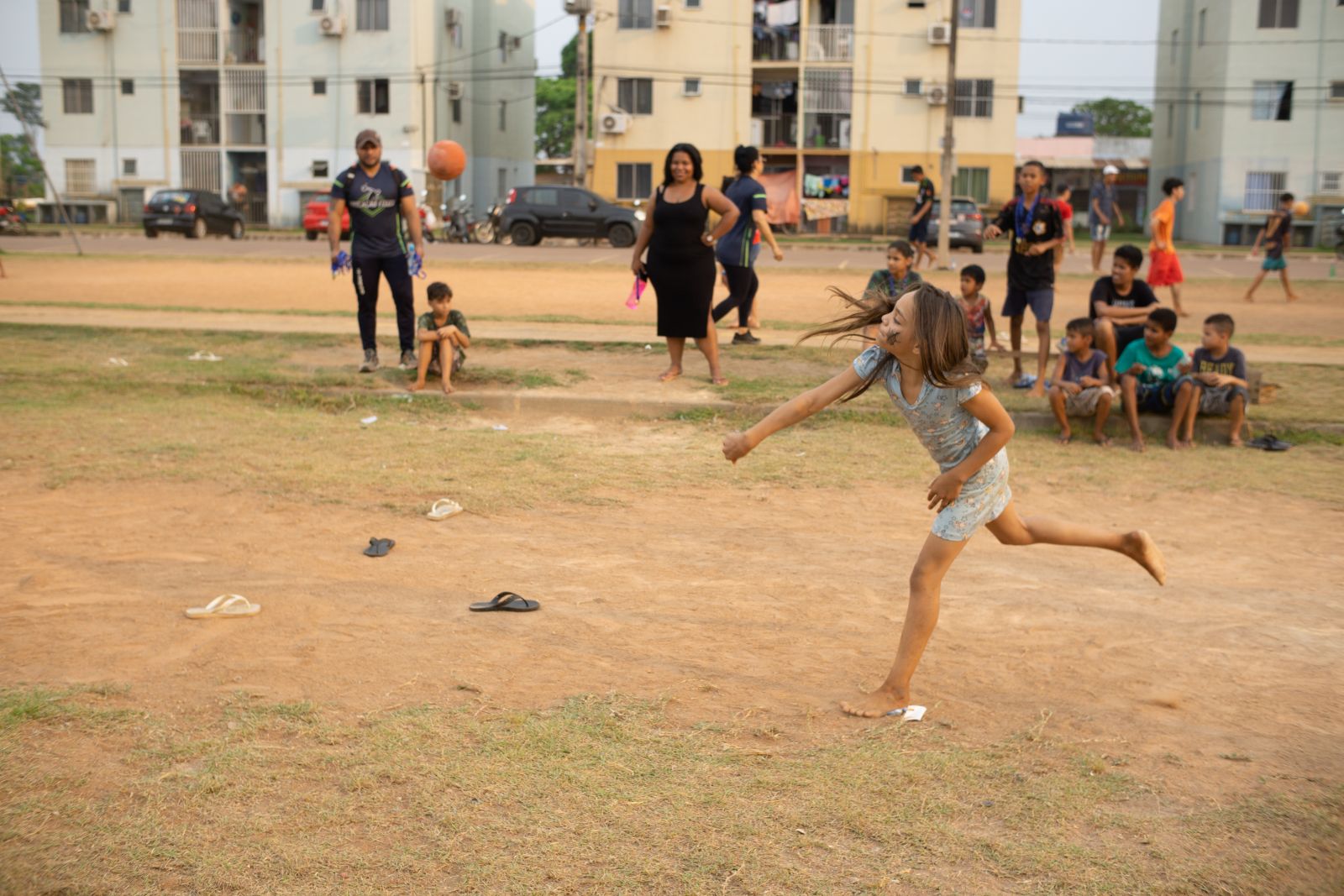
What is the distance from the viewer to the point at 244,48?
51.8 meters

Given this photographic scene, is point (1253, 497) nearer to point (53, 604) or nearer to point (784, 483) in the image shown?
point (784, 483)

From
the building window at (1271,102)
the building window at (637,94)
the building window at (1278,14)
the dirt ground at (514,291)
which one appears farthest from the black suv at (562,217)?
the building window at (1278,14)

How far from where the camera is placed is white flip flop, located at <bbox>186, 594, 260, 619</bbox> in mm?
5391

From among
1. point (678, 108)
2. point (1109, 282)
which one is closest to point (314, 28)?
point (678, 108)

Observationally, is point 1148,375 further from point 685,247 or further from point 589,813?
point 589,813

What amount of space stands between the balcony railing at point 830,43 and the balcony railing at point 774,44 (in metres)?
0.65

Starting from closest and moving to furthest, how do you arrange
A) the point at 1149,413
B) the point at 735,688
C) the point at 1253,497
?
the point at 735,688 < the point at 1253,497 < the point at 1149,413

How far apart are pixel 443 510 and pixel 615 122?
43.0 m

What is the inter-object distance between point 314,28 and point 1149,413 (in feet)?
152

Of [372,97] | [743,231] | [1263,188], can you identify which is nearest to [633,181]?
[372,97]

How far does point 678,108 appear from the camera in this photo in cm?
4884

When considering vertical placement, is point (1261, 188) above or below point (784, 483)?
Result: above

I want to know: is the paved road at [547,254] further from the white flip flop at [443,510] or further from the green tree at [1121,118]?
the green tree at [1121,118]

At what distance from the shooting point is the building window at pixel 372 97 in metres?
49.5
